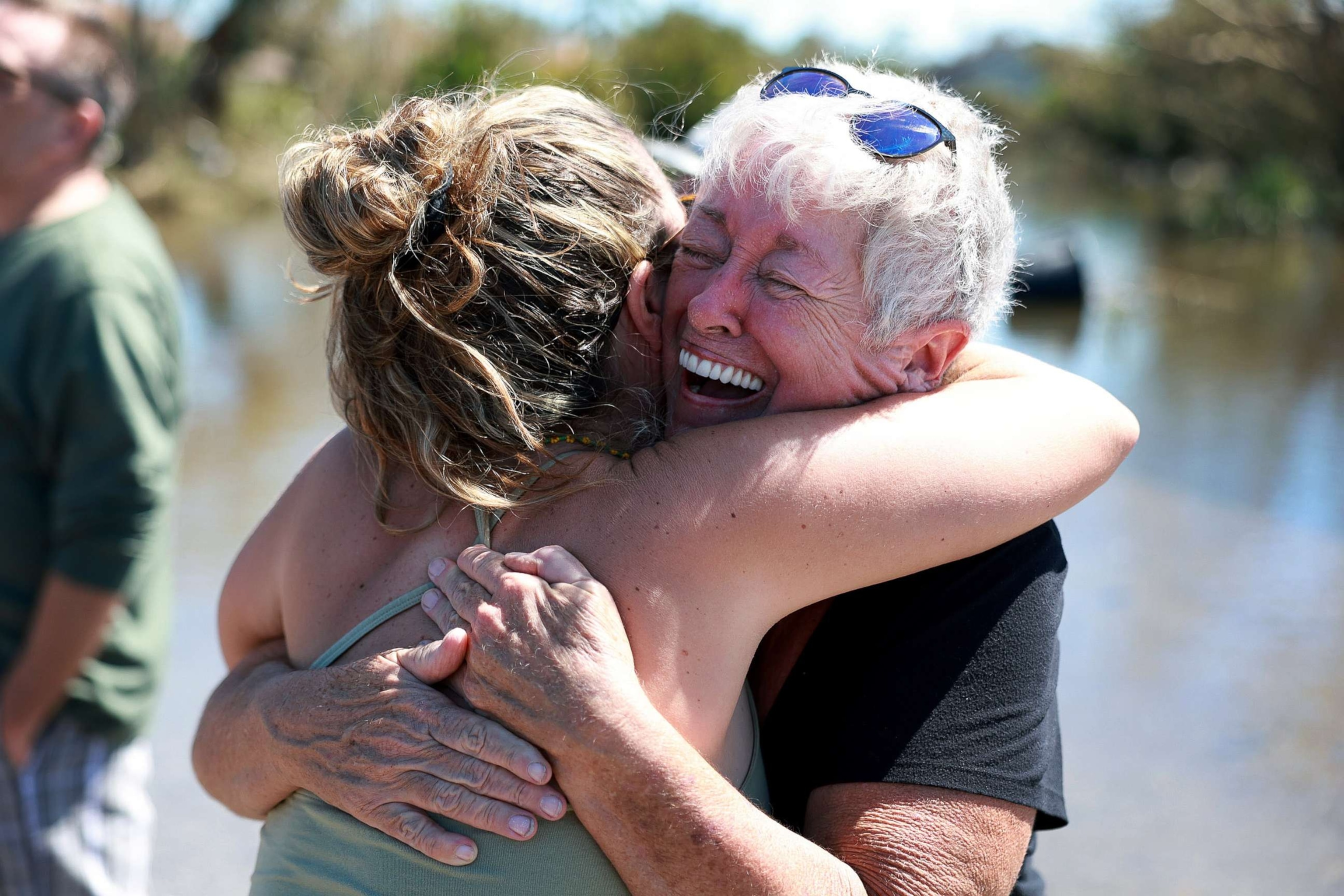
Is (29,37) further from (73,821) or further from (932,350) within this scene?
(932,350)

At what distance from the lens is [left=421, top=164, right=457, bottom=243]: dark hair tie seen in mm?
1645

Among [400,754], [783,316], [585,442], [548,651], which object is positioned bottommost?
[400,754]

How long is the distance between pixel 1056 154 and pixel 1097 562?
2650 cm

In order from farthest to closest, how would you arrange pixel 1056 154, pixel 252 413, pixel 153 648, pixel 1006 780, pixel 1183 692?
pixel 1056 154
pixel 252 413
pixel 1183 692
pixel 153 648
pixel 1006 780

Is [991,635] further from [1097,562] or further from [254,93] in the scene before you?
[254,93]

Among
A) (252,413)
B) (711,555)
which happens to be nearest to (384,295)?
(711,555)

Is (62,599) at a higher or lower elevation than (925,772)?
lower

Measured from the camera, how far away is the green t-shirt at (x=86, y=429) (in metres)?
2.63

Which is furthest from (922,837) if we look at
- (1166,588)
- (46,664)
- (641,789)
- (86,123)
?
(1166,588)

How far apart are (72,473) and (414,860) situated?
162 cm

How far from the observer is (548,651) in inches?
57.1

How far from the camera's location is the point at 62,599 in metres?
2.63

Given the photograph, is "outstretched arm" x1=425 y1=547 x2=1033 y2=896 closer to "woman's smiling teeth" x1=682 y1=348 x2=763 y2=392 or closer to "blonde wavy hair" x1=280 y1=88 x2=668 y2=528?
"blonde wavy hair" x1=280 y1=88 x2=668 y2=528

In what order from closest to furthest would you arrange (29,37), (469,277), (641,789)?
(641,789)
(469,277)
(29,37)
